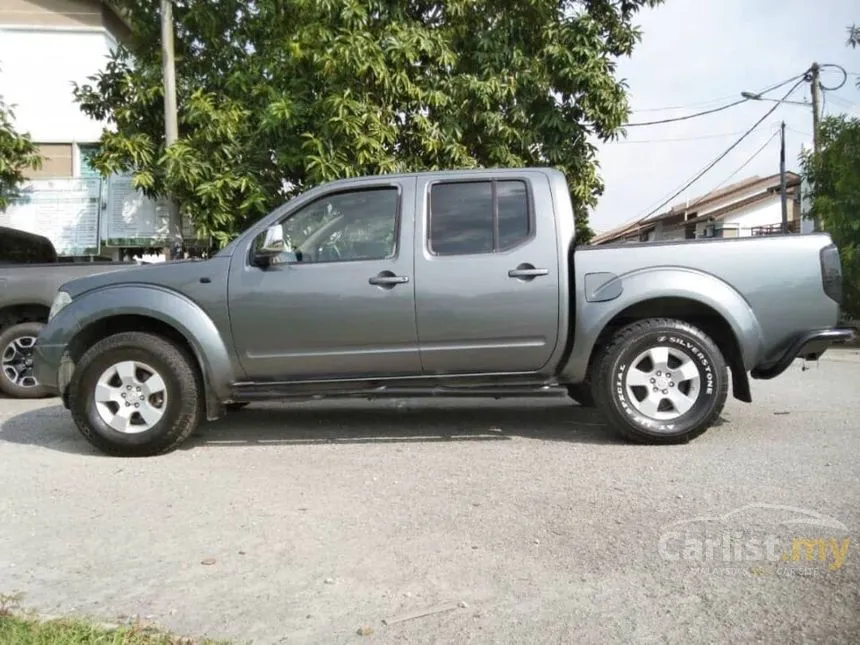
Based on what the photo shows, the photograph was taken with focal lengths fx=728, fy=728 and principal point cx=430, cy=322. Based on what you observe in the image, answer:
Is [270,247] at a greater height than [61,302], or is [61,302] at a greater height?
[270,247]

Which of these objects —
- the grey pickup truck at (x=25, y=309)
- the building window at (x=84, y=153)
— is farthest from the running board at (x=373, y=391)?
the building window at (x=84, y=153)

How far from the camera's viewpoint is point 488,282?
5.06m

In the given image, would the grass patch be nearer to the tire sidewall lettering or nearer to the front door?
the front door

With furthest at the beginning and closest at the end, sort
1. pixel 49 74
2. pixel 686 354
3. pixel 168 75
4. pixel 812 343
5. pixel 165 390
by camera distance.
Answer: pixel 49 74 < pixel 168 75 < pixel 165 390 < pixel 686 354 < pixel 812 343

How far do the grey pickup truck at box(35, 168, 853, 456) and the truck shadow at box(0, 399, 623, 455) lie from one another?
56 cm

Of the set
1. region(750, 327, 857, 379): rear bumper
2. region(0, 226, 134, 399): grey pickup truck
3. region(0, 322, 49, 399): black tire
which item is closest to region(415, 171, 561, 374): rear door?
region(750, 327, 857, 379): rear bumper

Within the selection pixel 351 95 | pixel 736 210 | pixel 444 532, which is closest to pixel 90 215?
pixel 351 95

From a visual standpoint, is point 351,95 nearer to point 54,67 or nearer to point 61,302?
point 61,302

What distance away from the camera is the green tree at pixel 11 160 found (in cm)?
1116

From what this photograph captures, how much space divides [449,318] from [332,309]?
2.68 ft

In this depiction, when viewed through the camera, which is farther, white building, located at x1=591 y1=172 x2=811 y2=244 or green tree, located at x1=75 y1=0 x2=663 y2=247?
white building, located at x1=591 y1=172 x2=811 y2=244

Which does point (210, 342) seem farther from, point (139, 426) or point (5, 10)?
point (5, 10)

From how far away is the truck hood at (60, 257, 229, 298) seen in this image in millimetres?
5191

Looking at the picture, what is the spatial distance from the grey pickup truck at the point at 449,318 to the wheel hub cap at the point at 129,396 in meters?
0.01
